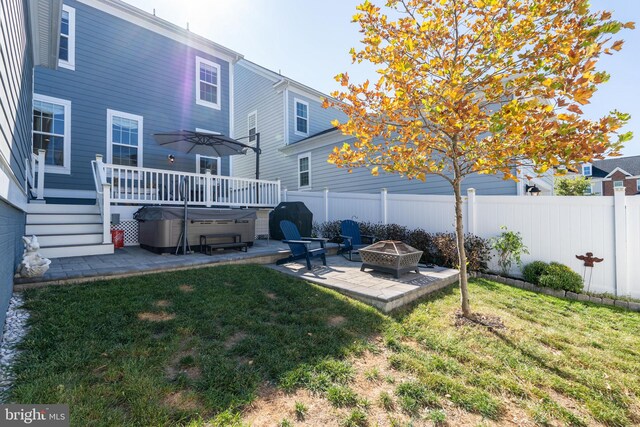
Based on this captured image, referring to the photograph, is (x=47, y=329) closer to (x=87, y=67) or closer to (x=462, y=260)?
(x=462, y=260)

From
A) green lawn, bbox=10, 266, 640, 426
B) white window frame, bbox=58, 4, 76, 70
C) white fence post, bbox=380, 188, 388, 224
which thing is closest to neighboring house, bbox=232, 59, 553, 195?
white fence post, bbox=380, 188, 388, 224

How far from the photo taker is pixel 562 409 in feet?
6.86

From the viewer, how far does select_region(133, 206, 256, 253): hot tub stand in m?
5.91

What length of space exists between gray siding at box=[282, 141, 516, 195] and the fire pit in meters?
2.77

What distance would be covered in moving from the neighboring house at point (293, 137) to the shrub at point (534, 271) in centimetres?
381

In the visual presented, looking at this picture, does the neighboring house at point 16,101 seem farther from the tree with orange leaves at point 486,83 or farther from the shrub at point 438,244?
the shrub at point 438,244

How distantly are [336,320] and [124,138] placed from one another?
8530 millimetres

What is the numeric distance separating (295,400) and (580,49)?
149 inches

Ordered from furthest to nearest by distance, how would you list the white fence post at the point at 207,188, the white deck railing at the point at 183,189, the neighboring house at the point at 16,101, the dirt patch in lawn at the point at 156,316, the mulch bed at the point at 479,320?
the white fence post at the point at 207,188
the white deck railing at the point at 183,189
the mulch bed at the point at 479,320
the dirt patch in lawn at the point at 156,316
the neighboring house at the point at 16,101

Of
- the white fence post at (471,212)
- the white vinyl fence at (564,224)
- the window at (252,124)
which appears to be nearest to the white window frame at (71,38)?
the window at (252,124)

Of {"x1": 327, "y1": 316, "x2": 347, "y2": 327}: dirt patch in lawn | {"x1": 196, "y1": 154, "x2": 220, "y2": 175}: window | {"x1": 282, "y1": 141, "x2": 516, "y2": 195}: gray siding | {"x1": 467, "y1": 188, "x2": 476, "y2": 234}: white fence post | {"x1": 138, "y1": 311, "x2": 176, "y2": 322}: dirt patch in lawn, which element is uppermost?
{"x1": 196, "y1": 154, "x2": 220, "y2": 175}: window

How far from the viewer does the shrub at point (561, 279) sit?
4.95 metres

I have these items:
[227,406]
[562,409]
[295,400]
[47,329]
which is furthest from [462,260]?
[47,329]

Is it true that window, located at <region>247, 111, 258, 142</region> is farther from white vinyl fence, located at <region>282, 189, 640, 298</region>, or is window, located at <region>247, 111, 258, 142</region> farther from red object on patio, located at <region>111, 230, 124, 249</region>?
white vinyl fence, located at <region>282, 189, 640, 298</region>
